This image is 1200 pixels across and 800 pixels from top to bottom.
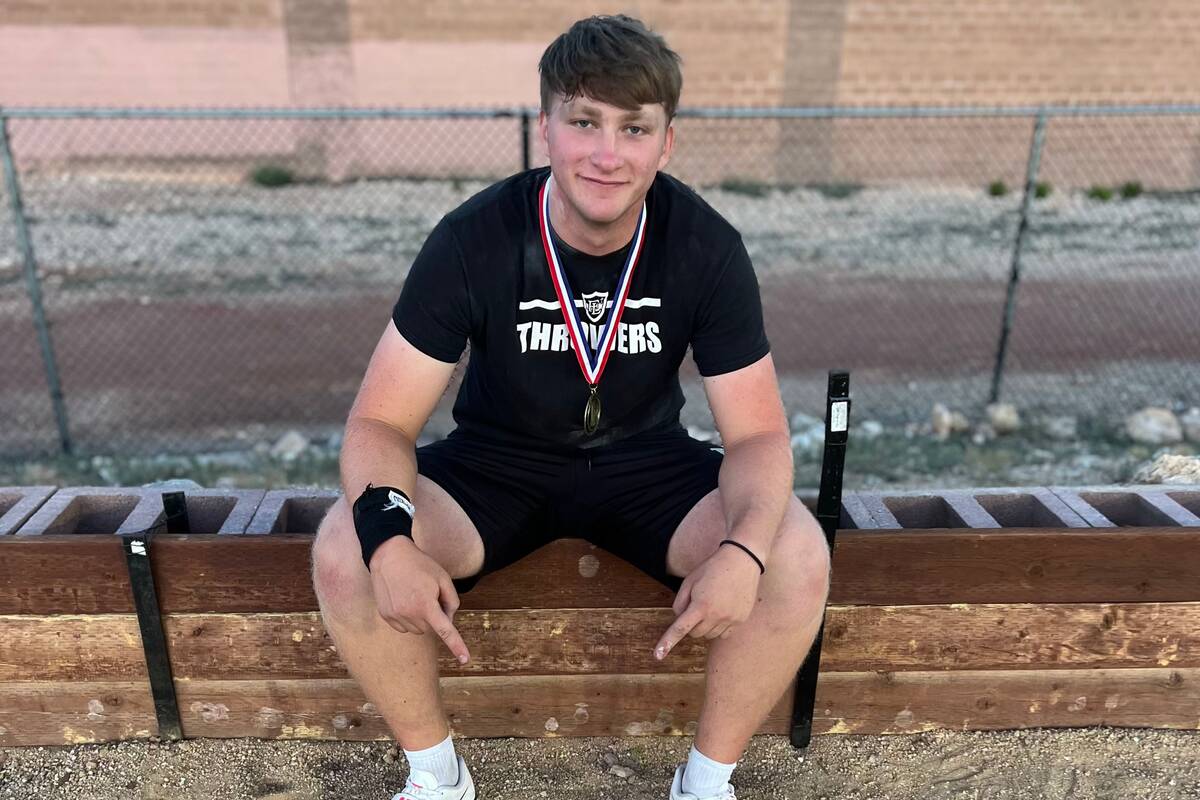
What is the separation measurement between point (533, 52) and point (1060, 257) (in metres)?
9.01

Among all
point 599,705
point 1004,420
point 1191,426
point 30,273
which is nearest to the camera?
point 599,705

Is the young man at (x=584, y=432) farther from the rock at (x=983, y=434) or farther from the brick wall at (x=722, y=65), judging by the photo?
the brick wall at (x=722, y=65)

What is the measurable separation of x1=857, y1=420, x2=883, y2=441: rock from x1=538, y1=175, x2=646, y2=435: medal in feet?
12.2

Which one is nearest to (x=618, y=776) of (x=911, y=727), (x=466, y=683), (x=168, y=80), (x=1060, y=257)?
(x=466, y=683)

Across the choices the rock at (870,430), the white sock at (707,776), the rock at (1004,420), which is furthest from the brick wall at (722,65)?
the white sock at (707,776)

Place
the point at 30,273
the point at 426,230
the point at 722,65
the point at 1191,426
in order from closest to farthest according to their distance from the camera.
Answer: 1. the point at 30,273
2. the point at 1191,426
3. the point at 426,230
4. the point at 722,65

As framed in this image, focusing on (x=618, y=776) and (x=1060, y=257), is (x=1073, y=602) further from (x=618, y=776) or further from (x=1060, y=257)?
(x=1060, y=257)

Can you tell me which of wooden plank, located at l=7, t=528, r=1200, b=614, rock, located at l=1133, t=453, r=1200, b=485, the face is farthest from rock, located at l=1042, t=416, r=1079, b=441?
the face

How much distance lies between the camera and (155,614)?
2627mm

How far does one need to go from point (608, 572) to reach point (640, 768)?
2.07 ft

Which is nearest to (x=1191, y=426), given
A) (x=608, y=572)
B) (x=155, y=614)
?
(x=608, y=572)

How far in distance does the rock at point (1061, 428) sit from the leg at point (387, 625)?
187 inches

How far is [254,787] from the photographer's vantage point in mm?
2721

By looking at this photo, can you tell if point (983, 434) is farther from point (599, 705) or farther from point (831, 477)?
point (599, 705)
